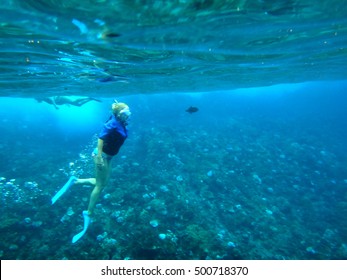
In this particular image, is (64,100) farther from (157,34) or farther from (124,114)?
(124,114)

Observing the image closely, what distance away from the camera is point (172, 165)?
1877 centimetres

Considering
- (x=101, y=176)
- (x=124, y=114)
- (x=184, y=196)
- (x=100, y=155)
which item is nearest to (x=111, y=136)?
(x=100, y=155)

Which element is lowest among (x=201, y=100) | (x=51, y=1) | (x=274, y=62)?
(x=201, y=100)

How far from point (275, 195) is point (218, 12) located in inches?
511

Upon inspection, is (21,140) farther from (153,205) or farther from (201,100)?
(201,100)

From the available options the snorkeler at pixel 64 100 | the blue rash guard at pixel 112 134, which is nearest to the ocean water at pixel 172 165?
the snorkeler at pixel 64 100

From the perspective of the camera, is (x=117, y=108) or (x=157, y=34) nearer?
(x=117, y=108)

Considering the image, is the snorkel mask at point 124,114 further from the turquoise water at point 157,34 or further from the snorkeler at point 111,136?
the turquoise water at point 157,34

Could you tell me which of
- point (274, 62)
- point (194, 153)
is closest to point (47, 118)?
point (194, 153)

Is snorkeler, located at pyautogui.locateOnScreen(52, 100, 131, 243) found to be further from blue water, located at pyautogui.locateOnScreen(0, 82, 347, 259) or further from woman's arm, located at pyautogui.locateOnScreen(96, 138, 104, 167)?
blue water, located at pyautogui.locateOnScreen(0, 82, 347, 259)

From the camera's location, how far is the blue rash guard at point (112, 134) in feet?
26.5

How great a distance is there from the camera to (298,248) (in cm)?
1120

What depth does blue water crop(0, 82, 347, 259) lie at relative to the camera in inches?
378

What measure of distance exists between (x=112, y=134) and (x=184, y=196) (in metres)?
7.23
